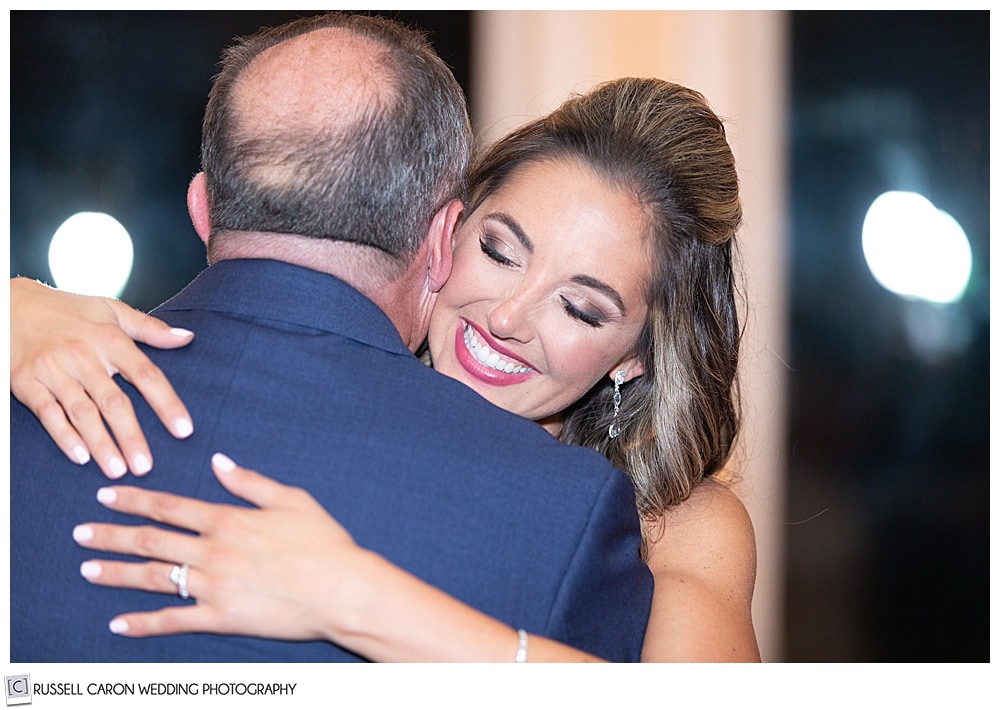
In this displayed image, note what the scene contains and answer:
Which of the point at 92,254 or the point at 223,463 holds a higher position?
the point at 92,254

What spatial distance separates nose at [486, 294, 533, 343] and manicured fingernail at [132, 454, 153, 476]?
85 centimetres

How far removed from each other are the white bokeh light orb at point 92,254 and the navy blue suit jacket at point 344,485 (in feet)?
12.4

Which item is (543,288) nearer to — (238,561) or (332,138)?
(332,138)

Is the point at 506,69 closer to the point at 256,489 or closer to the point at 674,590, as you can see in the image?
the point at 674,590

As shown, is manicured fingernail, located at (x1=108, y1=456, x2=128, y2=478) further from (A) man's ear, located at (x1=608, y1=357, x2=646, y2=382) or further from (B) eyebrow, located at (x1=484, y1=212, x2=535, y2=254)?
(A) man's ear, located at (x1=608, y1=357, x2=646, y2=382)

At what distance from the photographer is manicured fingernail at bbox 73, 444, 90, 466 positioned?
138cm

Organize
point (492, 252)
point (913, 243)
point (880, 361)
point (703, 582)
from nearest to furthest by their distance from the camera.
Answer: point (703, 582), point (492, 252), point (913, 243), point (880, 361)

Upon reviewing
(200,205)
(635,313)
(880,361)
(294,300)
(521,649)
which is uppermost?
(200,205)

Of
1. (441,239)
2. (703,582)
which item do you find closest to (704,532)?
(703,582)

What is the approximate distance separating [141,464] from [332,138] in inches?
19.7

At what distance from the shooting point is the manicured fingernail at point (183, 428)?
1.34 m

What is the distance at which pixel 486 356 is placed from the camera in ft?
7.20

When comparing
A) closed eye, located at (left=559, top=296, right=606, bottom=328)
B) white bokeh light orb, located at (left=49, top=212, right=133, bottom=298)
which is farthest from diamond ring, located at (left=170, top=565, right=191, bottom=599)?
white bokeh light orb, located at (left=49, top=212, right=133, bottom=298)
